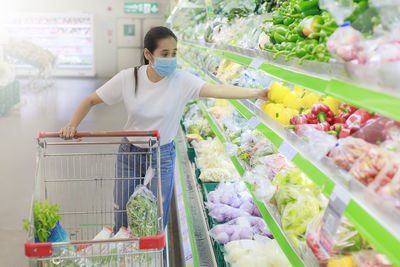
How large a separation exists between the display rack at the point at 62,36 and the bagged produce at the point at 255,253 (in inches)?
512

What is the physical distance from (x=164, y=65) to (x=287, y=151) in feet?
3.51

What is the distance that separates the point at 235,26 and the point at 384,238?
114 inches

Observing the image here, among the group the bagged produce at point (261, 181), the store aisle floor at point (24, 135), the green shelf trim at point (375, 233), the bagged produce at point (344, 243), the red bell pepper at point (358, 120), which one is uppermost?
the red bell pepper at point (358, 120)

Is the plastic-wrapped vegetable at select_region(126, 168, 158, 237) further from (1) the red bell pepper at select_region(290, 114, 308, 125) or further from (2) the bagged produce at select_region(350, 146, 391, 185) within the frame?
(2) the bagged produce at select_region(350, 146, 391, 185)

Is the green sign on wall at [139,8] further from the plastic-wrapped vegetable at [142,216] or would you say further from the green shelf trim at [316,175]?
the green shelf trim at [316,175]

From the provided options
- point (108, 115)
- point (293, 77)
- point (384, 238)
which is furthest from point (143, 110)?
point (108, 115)

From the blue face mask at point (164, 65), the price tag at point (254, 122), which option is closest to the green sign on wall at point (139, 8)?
the blue face mask at point (164, 65)

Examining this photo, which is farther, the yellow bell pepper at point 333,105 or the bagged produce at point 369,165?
the yellow bell pepper at point 333,105

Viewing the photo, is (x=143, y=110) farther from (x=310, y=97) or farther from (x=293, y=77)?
(x=293, y=77)

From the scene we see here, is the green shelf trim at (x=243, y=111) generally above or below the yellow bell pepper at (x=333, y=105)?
below

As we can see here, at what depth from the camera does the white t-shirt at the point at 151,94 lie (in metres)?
2.44

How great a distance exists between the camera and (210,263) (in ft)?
8.04

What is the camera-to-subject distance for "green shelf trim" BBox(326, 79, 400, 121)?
→ 923 millimetres

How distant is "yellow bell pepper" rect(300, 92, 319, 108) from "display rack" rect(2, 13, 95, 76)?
43.0ft
